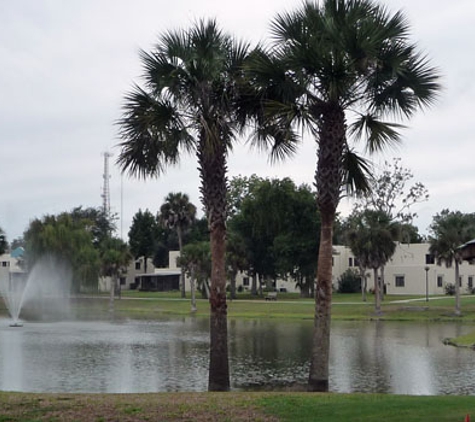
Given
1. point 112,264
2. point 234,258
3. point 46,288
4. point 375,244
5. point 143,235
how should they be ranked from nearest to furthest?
point 375,244
point 112,264
point 46,288
point 234,258
point 143,235

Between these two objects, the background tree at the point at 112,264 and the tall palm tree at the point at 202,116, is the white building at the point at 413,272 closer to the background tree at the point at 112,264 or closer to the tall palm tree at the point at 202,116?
the background tree at the point at 112,264

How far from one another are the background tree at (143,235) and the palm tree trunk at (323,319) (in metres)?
99.5

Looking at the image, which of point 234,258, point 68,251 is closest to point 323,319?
point 68,251

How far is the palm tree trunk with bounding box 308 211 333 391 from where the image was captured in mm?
17516

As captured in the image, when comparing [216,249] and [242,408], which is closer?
[242,408]

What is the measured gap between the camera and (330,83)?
17.1m

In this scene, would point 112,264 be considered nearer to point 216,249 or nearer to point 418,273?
point 418,273

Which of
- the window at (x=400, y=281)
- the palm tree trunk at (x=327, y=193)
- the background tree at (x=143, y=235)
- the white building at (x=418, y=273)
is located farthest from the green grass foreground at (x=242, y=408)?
the background tree at (x=143, y=235)

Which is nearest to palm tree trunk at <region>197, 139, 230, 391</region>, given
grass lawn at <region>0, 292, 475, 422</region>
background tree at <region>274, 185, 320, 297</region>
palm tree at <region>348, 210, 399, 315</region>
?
grass lawn at <region>0, 292, 475, 422</region>

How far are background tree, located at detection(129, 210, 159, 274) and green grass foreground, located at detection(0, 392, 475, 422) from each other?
10276 centimetres

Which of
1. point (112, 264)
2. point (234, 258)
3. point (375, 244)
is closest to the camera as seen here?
point (375, 244)

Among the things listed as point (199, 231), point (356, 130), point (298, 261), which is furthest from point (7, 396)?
point (199, 231)

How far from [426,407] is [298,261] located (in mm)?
65123

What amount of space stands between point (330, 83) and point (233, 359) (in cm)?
1422
